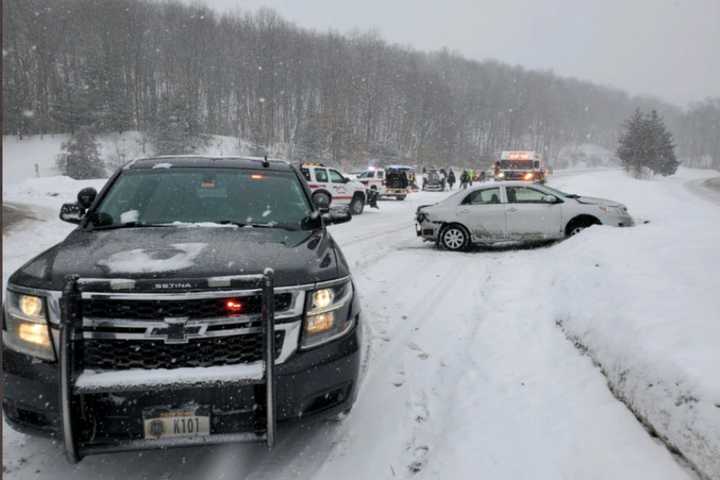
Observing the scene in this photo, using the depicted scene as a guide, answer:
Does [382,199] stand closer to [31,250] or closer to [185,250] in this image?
[31,250]

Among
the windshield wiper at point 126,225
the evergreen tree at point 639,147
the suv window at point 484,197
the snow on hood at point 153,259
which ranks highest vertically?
the evergreen tree at point 639,147

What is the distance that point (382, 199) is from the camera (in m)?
30.3

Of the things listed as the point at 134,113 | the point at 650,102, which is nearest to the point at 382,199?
the point at 134,113

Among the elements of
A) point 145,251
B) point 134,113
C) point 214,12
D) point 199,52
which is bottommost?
point 145,251

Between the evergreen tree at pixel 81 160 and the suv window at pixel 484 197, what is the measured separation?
40074mm

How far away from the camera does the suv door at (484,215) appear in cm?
1126

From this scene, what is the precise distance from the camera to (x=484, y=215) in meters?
11.4

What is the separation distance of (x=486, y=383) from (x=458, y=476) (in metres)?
1.36

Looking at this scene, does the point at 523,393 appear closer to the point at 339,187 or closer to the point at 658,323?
the point at 658,323

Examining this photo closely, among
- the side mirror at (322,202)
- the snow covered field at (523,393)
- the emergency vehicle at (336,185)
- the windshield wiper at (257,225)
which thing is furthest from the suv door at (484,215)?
the emergency vehicle at (336,185)

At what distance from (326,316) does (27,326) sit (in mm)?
1626

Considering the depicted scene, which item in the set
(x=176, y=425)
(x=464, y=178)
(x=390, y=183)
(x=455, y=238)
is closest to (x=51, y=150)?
(x=390, y=183)

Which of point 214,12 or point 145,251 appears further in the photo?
point 214,12

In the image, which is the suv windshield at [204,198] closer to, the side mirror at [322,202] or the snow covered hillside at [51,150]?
the side mirror at [322,202]
